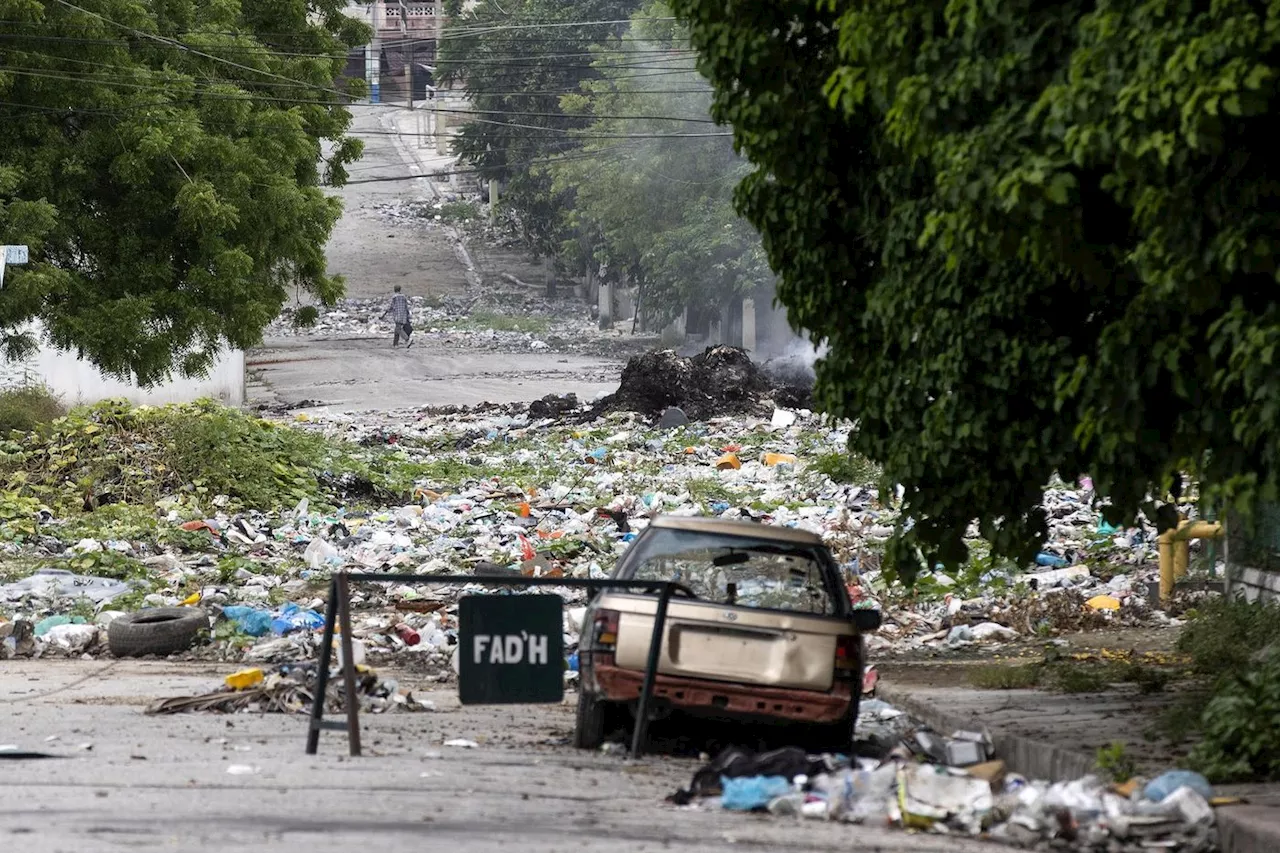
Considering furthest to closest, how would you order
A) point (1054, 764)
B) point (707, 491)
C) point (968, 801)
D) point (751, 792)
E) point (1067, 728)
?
point (707, 491), point (1067, 728), point (1054, 764), point (751, 792), point (968, 801)

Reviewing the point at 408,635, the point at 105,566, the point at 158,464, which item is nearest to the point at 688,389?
the point at 158,464

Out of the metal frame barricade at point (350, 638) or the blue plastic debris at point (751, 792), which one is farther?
the metal frame barricade at point (350, 638)

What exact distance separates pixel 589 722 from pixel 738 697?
35.3 inches

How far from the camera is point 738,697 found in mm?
8289

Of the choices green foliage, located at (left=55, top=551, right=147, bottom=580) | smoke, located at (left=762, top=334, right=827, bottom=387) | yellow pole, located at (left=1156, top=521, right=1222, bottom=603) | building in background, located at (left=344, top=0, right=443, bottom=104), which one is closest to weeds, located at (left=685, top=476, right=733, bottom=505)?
yellow pole, located at (left=1156, top=521, right=1222, bottom=603)

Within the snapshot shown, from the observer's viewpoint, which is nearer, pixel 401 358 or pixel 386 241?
pixel 401 358

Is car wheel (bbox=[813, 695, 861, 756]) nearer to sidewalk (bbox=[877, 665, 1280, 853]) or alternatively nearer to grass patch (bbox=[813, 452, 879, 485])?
sidewalk (bbox=[877, 665, 1280, 853])

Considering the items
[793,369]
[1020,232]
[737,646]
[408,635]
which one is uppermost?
[1020,232]

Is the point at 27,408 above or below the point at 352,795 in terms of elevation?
below

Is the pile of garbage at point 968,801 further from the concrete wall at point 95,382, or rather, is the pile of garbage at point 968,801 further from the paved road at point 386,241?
the paved road at point 386,241

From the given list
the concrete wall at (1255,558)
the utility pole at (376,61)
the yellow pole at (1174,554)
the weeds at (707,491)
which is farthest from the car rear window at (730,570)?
the utility pole at (376,61)

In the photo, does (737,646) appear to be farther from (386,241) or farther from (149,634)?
(386,241)

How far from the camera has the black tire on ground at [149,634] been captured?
504 inches

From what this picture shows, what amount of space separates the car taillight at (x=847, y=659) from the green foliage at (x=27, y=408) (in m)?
15.4
